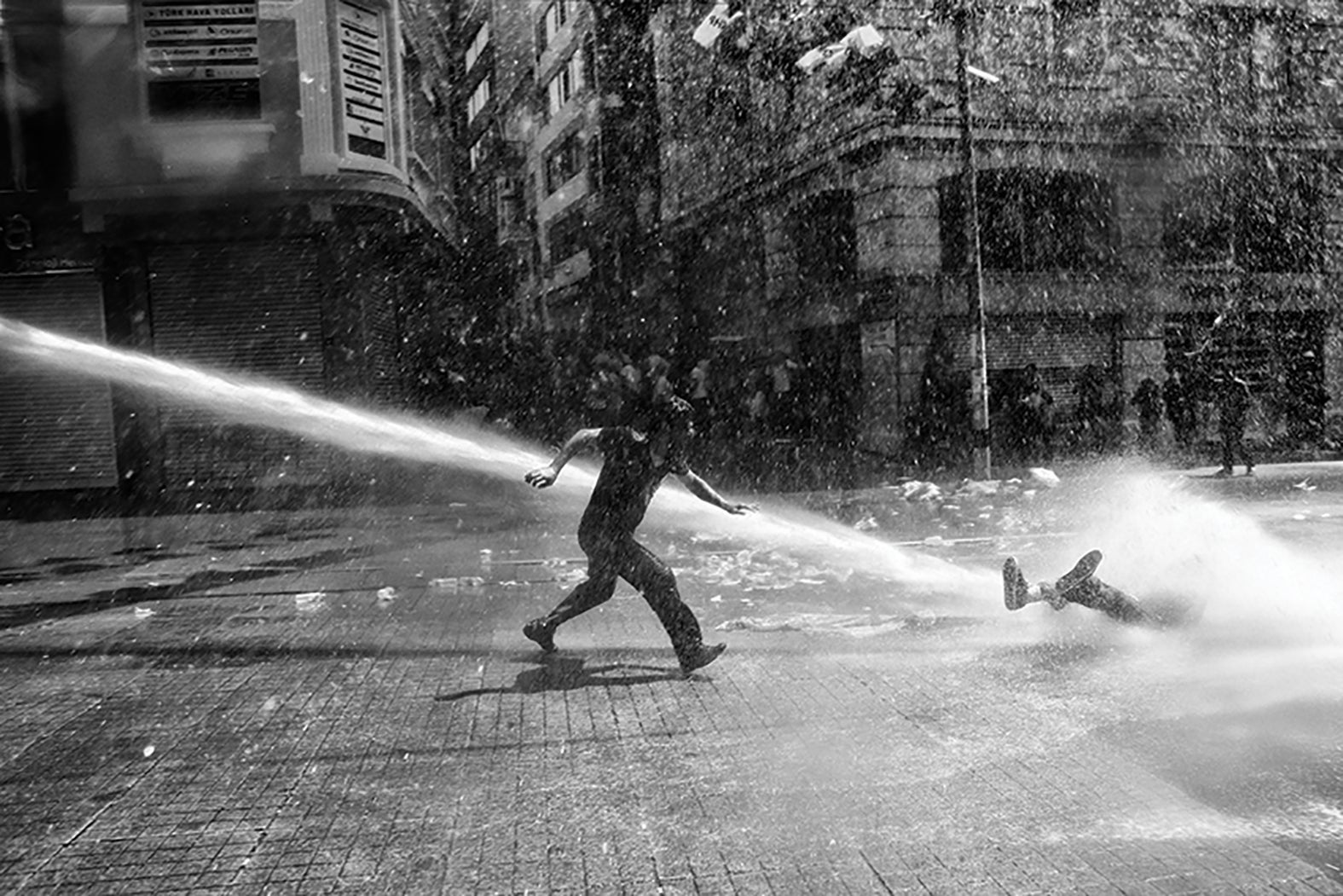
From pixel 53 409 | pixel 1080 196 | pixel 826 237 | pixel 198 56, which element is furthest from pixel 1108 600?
pixel 826 237

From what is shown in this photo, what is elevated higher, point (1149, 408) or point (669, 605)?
point (1149, 408)

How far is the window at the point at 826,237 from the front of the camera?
75.0ft

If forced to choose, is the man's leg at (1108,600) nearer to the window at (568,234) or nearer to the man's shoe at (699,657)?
the man's shoe at (699,657)

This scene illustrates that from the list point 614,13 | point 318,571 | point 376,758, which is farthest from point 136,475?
point 614,13

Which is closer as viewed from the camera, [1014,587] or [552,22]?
[1014,587]

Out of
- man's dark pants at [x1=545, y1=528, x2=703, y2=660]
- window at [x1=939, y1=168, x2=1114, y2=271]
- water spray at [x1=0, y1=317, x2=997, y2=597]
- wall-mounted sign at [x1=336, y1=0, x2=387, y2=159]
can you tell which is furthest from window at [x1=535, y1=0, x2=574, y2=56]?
man's dark pants at [x1=545, y1=528, x2=703, y2=660]

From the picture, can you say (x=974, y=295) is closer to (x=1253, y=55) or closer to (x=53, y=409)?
(x=1253, y=55)

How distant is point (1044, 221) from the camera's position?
73.4 ft

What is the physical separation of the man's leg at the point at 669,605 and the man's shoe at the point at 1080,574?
1.98 m

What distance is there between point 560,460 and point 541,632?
3.57ft

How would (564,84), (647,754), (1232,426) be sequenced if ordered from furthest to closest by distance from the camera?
(564,84), (1232,426), (647,754)

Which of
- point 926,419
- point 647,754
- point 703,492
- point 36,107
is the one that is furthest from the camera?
point 926,419

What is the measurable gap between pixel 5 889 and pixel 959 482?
15.4 m

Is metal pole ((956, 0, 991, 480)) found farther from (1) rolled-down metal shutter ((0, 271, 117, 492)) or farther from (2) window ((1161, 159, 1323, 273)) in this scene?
(1) rolled-down metal shutter ((0, 271, 117, 492))
